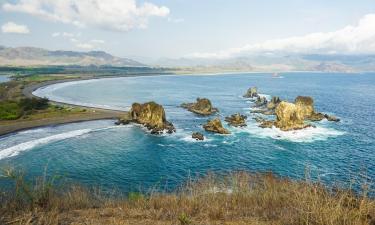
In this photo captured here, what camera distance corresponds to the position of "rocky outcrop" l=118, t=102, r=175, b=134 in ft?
257

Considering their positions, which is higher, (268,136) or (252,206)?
(252,206)

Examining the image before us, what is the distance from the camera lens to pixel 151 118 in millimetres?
82375

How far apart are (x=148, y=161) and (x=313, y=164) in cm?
2604

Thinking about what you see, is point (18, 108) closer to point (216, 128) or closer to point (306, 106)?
point (216, 128)

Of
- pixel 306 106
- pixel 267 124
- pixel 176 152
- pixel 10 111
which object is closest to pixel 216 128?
pixel 267 124

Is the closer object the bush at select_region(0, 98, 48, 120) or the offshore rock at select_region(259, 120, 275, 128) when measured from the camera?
the offshore rock at select_region(259, 120, 275, 128)

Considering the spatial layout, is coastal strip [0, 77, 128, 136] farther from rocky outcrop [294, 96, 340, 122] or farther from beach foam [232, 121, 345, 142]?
rocky outcrop [294, 96, 340, 122]

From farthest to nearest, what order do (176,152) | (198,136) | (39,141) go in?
(198,136) → (39,141) → (176,152)

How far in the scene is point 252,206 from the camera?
17297 millimetres

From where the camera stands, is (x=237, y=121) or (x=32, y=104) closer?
(x=237, y=121)

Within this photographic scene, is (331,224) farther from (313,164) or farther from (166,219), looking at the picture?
(313,164)

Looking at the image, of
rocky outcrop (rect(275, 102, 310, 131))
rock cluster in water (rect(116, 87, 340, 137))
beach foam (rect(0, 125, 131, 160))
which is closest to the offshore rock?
rock cluster in water (rect(116, 87, 340, 137))

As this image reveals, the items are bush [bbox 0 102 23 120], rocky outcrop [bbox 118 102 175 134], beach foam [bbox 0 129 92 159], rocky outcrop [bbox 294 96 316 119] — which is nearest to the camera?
beach foam [bbox 0 129 92 159]

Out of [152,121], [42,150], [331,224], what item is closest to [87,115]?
[152,121]
